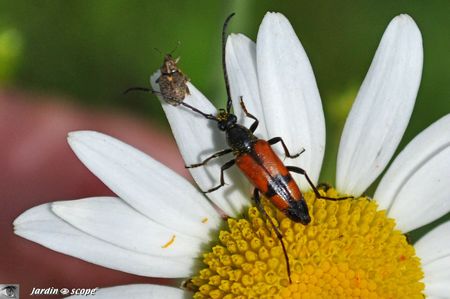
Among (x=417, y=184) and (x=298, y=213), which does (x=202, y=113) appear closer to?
(x=298, y=213)

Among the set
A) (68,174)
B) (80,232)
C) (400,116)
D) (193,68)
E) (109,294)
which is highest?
(193,68)

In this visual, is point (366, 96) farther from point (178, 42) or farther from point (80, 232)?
point (178, 42)

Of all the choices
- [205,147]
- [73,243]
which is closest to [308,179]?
[205,147]

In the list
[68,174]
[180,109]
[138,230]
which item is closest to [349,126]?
[180,109]

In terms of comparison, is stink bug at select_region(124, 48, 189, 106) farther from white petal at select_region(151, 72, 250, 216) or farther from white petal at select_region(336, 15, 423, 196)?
white petal at select_region(336, 15, 423, 196)

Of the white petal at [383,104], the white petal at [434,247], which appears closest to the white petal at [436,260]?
the white petal at [434,247]

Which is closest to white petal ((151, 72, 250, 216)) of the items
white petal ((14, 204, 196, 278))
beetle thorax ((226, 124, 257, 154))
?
beetle thorax ((226, 124, 257, 154))
